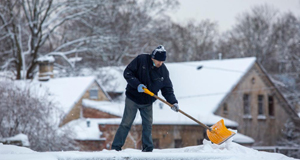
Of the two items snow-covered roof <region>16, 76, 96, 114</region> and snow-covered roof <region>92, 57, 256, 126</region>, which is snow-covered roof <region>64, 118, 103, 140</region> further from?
snow-covered roof <region>92, 57, 256, 126</region>

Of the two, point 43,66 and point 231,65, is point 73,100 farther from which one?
point 231,65

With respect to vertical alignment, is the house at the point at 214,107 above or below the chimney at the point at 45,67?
below

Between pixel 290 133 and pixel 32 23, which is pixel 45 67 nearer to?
pixel 32 23

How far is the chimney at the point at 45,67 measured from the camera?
27875 millimetres

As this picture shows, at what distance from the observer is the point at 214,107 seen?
2988 cm

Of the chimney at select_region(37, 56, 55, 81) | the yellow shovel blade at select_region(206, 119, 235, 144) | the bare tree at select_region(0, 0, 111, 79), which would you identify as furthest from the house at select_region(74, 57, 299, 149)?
the yellow shovel blade at select_region(206, 119, 235, 144)

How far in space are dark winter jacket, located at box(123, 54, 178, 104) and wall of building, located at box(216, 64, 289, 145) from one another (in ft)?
72.1

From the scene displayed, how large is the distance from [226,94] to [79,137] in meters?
11.1

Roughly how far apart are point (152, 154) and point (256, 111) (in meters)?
27.5

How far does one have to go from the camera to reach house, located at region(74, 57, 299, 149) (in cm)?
2658

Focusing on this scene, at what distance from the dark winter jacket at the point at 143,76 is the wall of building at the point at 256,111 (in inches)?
865

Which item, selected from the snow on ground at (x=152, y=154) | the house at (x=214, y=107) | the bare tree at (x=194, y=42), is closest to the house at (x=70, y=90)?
the house at (x=214, y=107)

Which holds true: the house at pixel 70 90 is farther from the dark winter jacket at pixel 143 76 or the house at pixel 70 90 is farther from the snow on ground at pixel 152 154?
the snow on ground at pixel 152 154

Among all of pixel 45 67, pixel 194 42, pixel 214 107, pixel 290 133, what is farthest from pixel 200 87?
pixel 194 42
